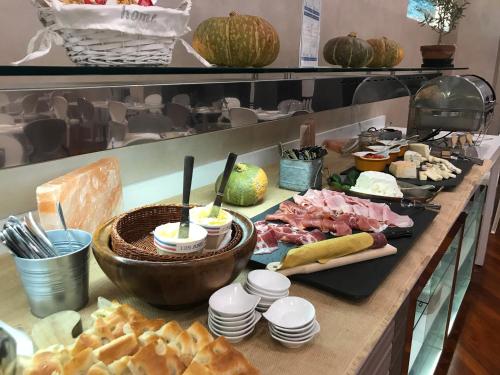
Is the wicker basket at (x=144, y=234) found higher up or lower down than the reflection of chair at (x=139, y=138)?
lower down

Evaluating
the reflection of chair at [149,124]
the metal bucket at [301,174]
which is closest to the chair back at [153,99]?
the reflection of chair at [149,124]

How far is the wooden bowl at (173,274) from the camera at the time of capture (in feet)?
2.16

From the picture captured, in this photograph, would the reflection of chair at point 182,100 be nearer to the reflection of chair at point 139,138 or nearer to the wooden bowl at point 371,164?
the reflection of chair at point 139,138

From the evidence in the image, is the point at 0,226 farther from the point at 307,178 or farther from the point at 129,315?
the point at 307,178

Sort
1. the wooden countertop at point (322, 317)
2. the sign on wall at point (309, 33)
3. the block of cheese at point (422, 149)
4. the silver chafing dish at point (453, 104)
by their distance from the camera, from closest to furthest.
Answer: the wooden countertop at point (322, 317) < the sign on wall at point (309, 33) < the block of cheese at point (422, 149) < the silver chafing dish at point (453, 104)

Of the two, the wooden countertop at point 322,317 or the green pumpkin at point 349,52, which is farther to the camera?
the green pumpkin at point 349,52

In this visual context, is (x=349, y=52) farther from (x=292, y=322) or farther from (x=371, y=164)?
(x=292, y=322)

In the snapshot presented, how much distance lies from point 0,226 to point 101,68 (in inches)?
19.0

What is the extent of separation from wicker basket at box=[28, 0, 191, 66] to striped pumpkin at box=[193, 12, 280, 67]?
38 centimetres

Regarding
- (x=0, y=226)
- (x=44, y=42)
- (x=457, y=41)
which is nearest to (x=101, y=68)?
(x=44, y=42)

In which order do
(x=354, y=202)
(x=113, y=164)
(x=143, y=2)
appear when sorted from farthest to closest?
(x=354, y=202) → (x=113, y=164) → (x=143, y=2)

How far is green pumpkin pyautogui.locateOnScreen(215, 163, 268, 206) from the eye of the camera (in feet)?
4.22

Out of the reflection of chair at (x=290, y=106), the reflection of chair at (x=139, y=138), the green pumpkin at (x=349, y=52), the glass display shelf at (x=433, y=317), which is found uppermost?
the green pumpkin at (x=349, y=52)

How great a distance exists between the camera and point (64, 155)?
28.5 inches
